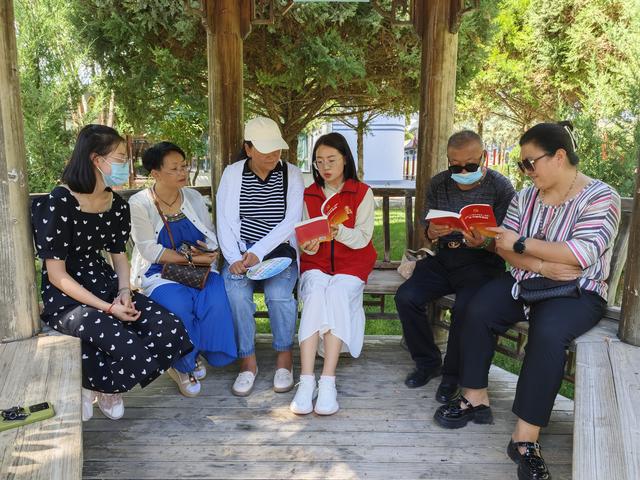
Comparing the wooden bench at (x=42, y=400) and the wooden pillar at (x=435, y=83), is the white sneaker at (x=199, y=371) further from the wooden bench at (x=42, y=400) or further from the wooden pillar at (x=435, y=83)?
the wooden pillar at (x=435, y=83)

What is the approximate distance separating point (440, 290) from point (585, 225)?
115 cm

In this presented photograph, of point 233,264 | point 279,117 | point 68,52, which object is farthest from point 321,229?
point 68,52

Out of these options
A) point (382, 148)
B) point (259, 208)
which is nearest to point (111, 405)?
point (259, 208)

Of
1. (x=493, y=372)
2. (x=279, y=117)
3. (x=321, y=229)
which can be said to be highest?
(x=279, y=117)

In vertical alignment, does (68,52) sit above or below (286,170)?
above

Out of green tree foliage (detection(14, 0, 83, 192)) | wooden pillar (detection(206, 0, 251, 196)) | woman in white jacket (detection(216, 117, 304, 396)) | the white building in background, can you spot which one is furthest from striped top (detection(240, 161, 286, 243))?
the white building in background

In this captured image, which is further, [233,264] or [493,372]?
[493,372]

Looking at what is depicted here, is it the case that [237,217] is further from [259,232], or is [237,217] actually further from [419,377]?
[419,377]

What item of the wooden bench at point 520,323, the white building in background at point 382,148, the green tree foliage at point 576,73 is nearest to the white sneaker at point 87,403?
the wooden bench at point 520,323

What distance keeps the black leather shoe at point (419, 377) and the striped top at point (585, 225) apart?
1.01 meters

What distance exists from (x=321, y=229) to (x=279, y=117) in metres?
7.16

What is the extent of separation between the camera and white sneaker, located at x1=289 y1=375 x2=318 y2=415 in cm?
321

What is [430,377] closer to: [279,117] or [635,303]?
[635,303]

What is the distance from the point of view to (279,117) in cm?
1009
